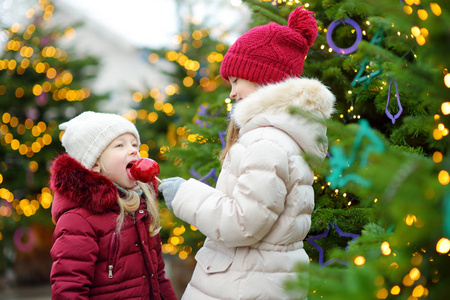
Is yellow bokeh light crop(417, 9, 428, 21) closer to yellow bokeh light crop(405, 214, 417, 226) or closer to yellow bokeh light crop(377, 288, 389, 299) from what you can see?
yellow bokeh light crop(405, 214, 417, 226)

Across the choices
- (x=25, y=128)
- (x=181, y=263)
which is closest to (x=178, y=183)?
(x=25, y=128)

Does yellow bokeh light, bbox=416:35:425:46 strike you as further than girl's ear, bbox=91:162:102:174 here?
No

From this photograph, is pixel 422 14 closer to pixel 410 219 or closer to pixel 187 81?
pixel 410 219

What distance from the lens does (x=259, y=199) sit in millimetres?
1762

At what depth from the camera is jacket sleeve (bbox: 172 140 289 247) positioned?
1763 mm

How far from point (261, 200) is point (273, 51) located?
0.77m

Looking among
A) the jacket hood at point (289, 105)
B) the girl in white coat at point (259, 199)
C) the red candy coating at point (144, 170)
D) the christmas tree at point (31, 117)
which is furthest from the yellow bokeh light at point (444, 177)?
the christmas tree at point (31, 117)

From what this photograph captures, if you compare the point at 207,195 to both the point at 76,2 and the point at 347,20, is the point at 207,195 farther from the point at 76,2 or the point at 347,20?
the point at 76,2

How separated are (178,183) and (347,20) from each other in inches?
56.3

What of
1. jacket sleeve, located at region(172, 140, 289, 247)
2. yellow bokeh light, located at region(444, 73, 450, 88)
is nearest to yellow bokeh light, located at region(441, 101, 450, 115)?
yellow bokeh light, located at region(444, 73, 450, 88)

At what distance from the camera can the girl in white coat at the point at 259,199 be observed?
1.79 m

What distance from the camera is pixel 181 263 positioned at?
6.99 metres

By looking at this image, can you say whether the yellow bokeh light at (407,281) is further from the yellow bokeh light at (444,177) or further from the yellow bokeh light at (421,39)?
the yellow bokeh light at (421,39)

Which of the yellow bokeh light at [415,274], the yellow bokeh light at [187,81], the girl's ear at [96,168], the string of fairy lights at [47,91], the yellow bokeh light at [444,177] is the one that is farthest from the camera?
the yellow bokeh light at [187,81]
